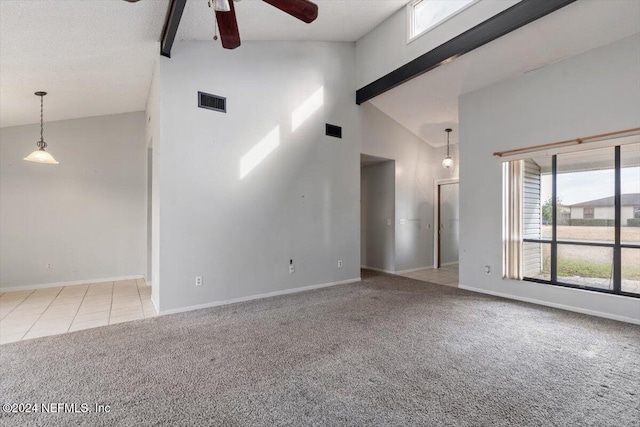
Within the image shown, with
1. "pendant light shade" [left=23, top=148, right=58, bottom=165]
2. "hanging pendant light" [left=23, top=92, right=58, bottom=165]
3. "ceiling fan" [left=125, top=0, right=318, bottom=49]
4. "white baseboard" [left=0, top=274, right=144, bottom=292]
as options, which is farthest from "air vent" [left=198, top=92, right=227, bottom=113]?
"white baseboard" [left=0, top=274, right=144, bottom=292]

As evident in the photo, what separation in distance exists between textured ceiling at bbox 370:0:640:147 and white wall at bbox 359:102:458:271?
43 cm

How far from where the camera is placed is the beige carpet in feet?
6.13

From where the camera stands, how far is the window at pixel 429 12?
13.0ft

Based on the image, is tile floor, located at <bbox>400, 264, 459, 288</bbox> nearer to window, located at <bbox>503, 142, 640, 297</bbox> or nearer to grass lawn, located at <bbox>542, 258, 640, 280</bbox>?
window, located at <bbox>503, 142, 640, 297</bbox>

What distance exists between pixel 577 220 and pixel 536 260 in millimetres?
742

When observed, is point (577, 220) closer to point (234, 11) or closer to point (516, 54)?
point (516, 54)

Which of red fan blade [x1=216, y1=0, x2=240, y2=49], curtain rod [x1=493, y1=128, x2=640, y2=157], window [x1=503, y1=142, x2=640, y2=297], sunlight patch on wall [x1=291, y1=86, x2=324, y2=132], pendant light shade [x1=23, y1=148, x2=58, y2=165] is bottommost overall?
window [x1=503, y1=142, x2=640, y2=297]

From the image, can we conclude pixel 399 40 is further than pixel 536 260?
Yes

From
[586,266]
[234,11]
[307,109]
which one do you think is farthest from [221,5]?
[586,266]

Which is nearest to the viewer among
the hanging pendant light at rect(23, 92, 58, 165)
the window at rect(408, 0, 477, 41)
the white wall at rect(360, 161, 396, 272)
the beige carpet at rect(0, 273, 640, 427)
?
the beige carpet at rect(0, 273, 640, 427)

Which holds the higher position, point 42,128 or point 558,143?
point 42,128

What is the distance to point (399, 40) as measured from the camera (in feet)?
15.6

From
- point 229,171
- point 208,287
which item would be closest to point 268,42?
point 229,171

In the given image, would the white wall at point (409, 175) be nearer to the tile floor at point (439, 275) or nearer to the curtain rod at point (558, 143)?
the tile floor at point (439, 275)
